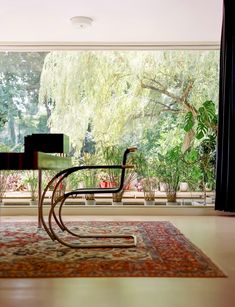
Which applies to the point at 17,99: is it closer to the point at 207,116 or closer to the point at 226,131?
the point at 207,116

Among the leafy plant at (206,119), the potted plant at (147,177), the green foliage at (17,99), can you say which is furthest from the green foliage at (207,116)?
the green foliage at (17,99)

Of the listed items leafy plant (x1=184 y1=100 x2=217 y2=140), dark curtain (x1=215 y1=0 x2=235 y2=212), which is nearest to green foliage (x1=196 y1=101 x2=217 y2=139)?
leafy plant (x1=184 y1=100 x2=217 y2=140)

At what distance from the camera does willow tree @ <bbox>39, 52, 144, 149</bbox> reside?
5.89m

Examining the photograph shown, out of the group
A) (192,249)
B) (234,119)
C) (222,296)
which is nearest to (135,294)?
(222,296)

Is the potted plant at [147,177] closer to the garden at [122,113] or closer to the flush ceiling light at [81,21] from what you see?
the garden at [122,113]

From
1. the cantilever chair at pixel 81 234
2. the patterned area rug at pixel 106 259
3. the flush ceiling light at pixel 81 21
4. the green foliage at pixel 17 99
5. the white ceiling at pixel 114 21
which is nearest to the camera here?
the patterned area rug at pixel 106 259

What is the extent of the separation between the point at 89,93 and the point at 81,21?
1.59 metres

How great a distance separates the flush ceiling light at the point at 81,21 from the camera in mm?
4477

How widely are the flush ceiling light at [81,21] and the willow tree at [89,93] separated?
1.39 meters

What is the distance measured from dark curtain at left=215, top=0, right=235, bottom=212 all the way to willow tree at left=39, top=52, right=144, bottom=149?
1.57 m

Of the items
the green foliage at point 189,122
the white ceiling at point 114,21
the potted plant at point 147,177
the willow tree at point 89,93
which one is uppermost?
the white ceiling at point 114,21

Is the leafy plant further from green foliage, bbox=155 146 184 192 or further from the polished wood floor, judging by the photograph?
the polished wood floor

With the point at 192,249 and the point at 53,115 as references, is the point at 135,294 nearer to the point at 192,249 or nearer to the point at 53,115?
the point at 192,249

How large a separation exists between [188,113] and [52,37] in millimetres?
2095
